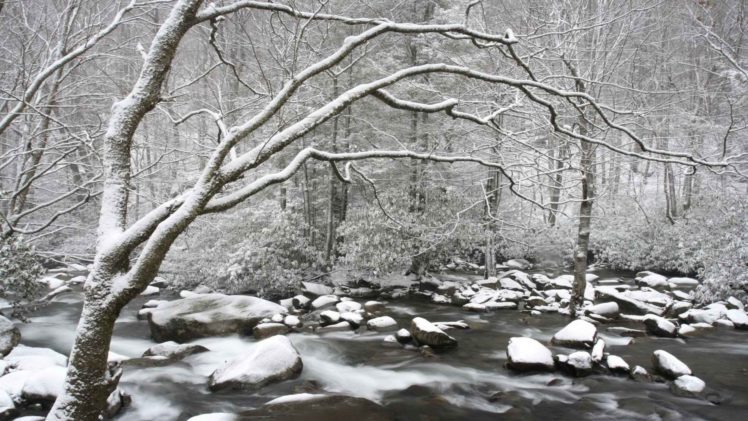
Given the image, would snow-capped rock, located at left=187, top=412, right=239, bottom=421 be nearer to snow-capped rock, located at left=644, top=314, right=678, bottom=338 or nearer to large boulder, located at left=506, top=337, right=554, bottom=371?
large boulder, located at left=506, top=337, right=554, bottom=371

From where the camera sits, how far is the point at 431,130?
14.0 m

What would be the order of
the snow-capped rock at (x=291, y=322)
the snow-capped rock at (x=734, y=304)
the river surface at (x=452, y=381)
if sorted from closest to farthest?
the river surface at (x=452, y=381), the snow-capped rock at (x=291, y=322), the snow-capped rock at (x=734, y=304)

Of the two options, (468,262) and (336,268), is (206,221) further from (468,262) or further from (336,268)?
(468,262)

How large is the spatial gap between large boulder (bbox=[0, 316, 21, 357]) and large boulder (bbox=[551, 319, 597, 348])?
349 inches

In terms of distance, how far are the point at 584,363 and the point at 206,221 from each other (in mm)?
10442

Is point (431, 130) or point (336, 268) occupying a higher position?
point (431, 130)

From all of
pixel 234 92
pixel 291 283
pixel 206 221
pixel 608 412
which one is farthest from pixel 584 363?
pixel 234 92

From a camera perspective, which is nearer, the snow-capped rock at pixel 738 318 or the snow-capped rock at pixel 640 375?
the snow-capped rock at pixel 640 375

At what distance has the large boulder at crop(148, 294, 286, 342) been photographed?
8531mm

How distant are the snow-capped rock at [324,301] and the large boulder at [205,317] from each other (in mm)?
1516

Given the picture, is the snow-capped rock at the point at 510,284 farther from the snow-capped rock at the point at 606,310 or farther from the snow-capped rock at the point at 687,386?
the snow-capped rock at the point at 687,386

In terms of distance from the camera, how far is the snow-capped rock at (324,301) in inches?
436

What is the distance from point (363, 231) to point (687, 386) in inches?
343

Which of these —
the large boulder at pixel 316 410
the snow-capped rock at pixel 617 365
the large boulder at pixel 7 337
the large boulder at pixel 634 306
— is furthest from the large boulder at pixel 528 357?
the large boulder at pixel 7 337
